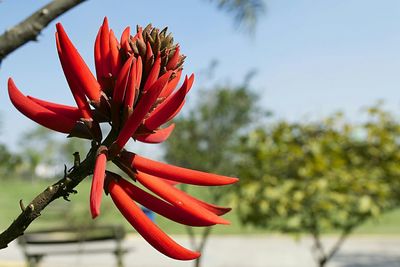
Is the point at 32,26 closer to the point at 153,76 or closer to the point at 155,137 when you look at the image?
the point at 155,137

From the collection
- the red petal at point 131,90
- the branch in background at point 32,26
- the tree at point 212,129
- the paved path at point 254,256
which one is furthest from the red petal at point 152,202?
the paved path at point 254,256

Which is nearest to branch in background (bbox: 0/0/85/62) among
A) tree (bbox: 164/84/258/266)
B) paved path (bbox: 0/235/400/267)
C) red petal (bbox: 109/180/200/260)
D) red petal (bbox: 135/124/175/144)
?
red petal (bbox: 135/124/175/144)

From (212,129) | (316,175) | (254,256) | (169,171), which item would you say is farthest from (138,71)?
(254,256)

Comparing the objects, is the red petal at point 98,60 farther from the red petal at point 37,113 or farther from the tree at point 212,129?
the tree at point 212,129

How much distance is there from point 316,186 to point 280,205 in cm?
44

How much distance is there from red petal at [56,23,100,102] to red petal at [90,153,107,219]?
0.10 metres

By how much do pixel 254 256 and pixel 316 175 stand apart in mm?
10460

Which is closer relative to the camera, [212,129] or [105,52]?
[105,52]

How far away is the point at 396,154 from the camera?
7.49 meters

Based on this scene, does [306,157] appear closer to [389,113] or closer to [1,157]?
[389,113]

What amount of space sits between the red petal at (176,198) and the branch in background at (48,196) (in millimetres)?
73

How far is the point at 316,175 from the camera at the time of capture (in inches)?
277

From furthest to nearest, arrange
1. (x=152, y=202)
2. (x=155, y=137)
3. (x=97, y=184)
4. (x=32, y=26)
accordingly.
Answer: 1. (x=32, y=26)
2. (x=155, y=137)
3. (x=152, y=202)
4. (x=97, y=184)

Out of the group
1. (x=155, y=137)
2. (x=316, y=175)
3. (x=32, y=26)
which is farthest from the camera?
(x=316, y=175)
